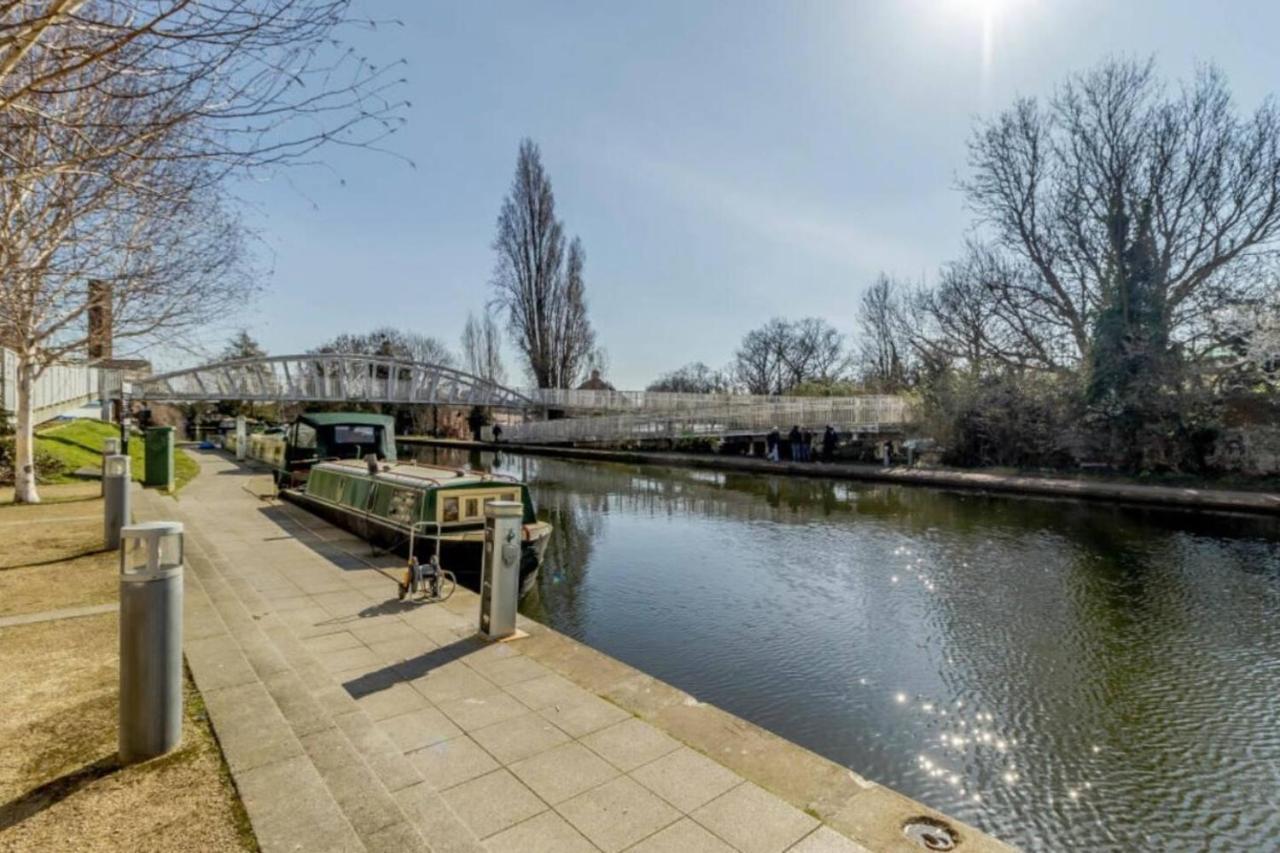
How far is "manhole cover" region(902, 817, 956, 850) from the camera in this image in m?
2.56

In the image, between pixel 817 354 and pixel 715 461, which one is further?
pixel 817 354

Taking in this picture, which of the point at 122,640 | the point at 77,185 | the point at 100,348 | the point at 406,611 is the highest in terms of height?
the point at 77,185

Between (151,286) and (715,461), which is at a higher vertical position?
(151,286)

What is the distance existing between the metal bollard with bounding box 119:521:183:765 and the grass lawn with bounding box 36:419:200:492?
42.5 ft

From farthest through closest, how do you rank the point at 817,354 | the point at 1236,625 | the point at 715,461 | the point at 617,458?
1. the point at 817,354
2. the point at 617,458
3. the point at 715,461
4. the point at 1236,625

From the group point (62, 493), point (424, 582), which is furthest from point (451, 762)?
point (62, 493)

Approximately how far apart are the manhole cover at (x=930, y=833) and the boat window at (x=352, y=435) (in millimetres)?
12265

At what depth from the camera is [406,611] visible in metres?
5.47

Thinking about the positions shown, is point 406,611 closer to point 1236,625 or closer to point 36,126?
point 36,126

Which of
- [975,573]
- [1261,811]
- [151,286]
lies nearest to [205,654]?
[1261,811]

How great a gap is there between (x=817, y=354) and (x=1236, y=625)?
50549mm

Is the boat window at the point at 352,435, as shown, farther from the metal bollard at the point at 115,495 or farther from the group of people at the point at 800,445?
the group of people at the point at 800,445

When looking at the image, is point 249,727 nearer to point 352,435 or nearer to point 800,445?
point 352,435

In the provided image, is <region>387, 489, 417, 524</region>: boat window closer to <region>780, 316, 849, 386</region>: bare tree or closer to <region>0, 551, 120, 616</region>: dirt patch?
<region>0, 551, 120, 616</region>: dirt patch
